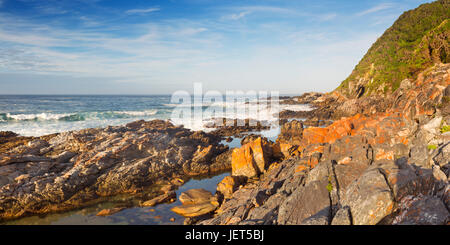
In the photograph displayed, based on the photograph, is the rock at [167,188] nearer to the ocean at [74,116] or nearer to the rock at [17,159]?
the rock at [17,159]

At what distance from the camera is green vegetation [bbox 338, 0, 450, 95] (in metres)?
41.5

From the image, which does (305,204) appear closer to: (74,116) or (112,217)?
(112,217)

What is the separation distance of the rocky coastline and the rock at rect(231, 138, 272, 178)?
0.27ft

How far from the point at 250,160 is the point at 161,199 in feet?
23.8

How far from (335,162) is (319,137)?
6.70 m

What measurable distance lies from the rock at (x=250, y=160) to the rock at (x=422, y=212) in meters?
12.1

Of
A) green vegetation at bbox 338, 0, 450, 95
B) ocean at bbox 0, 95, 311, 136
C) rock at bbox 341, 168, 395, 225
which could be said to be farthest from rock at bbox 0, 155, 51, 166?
green vegetation at bbox 338, 0, 450, 95

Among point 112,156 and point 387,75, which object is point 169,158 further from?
point 387,75

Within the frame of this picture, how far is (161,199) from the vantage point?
14.6 m

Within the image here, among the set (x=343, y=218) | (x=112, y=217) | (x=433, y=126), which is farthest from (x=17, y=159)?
(x=433, y=126)

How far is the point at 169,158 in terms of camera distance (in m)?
20.1

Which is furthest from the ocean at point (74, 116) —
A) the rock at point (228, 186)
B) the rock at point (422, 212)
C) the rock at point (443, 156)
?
the rock at point (422, 212)
